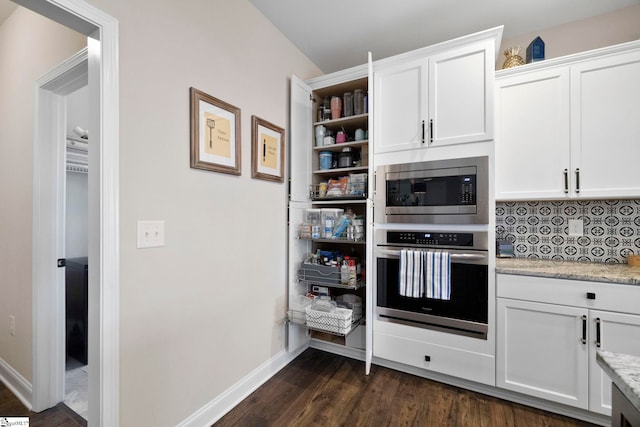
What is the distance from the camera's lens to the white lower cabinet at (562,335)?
1531 millimetres

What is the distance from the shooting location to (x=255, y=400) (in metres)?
1.82

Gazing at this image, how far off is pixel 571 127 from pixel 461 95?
2.51ft

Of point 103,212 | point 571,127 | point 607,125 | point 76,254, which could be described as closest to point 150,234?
point 103,212

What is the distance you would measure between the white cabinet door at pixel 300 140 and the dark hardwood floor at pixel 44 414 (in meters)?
1.96

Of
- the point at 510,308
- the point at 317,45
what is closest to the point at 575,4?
the point at 317,45

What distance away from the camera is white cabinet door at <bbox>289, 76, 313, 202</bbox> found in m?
2.28

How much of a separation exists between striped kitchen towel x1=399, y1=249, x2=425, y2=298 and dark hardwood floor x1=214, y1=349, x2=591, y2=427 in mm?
666

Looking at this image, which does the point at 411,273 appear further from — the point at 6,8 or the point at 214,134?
the point at 6,8

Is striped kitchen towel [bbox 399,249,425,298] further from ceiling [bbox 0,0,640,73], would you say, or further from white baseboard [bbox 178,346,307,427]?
ceiling [bbox 0,0,640,73]

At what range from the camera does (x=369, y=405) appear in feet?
5.82

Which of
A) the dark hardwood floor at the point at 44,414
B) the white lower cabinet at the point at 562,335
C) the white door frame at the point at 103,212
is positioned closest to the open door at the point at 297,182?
the white door frame at the point at 103,212

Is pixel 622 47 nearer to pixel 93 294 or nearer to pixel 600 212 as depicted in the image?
pixel 600 212

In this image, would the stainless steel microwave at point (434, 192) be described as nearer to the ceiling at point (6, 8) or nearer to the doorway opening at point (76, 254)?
the doorway opening at point (76, 254)

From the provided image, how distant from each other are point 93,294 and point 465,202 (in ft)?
7.01
